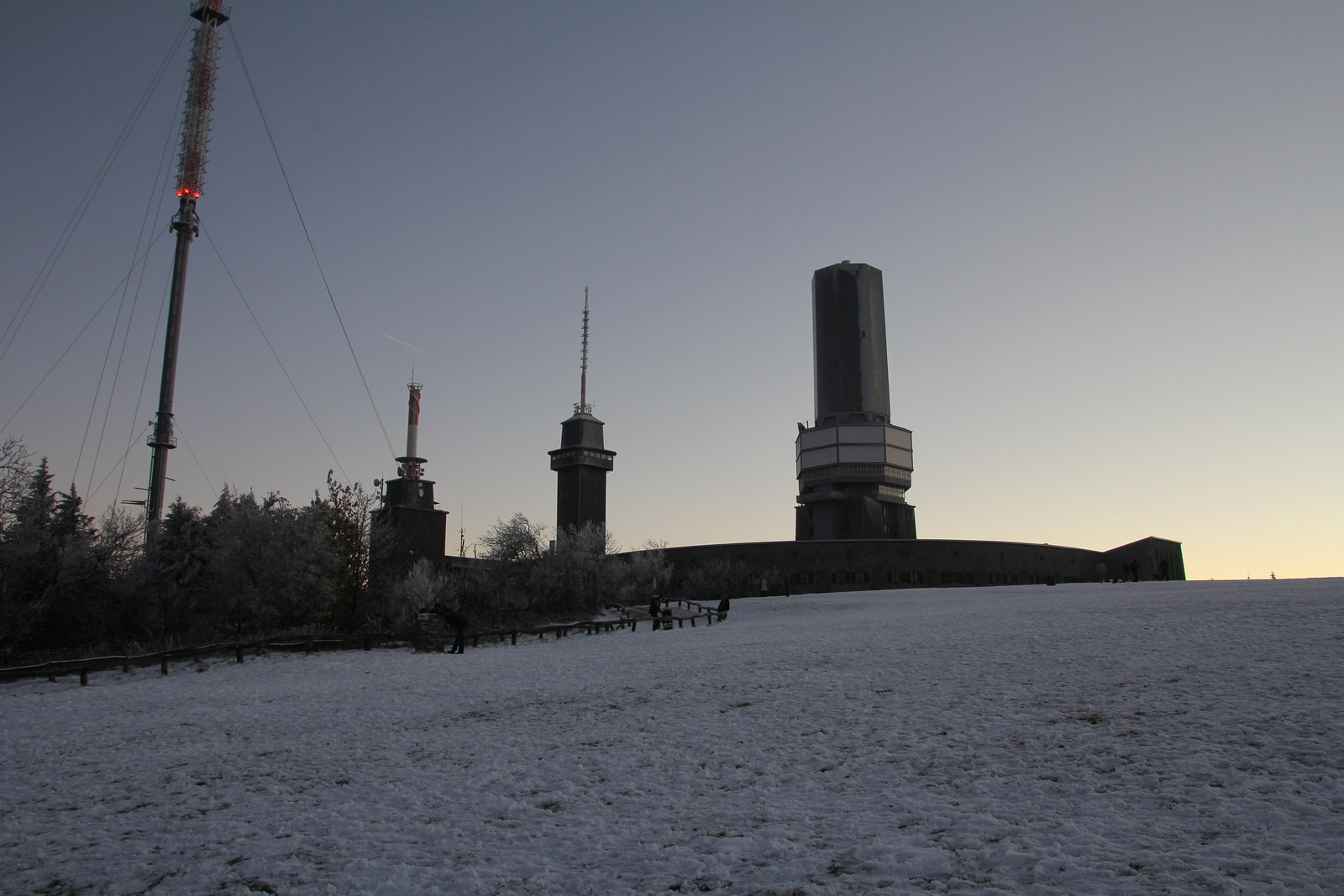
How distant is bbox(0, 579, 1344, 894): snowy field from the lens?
273 inches

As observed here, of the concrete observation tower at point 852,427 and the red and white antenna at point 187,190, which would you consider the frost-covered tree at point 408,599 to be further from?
the concrete observation tower at point 852,427

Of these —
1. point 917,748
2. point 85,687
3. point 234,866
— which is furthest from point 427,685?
point 917,748

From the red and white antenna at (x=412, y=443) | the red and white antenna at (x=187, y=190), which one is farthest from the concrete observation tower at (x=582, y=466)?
the red and white antenna at (x=187, y=190)

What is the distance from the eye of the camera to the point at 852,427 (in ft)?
344

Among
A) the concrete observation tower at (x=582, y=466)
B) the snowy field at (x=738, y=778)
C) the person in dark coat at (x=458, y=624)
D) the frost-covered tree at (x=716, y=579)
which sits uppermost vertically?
the concrete observation tower at (x=582, y=466)

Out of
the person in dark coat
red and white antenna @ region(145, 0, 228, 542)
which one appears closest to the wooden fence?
the person in dark coat

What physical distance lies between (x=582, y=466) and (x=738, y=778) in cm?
10926

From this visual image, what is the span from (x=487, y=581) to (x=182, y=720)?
38.7 m

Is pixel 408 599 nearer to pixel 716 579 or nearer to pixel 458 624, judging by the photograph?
pixel 458 624

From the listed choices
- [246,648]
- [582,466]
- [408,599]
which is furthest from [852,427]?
[246,648]

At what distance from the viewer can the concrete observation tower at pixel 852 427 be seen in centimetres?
10425

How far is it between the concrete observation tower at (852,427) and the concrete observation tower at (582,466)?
93.4 ft

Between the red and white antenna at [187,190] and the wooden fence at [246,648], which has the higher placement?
the red and white antenna at [187,190]

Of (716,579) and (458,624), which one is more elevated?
(716,579)
